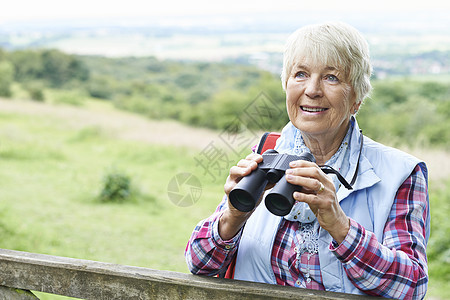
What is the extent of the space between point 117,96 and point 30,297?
27.8 meters

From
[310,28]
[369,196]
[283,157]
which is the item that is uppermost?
[310,28]

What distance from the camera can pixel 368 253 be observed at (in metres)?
1.44

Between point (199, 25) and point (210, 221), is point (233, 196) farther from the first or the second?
point (199, 25)

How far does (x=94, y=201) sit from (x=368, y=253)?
25.3ft

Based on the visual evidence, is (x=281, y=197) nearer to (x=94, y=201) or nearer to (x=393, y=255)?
(x=393, y=255)

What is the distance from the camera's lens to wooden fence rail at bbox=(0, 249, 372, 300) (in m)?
1.45

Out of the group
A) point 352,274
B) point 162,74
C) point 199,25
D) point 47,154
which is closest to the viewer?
point 352,274

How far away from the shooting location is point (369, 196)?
1.63 metres

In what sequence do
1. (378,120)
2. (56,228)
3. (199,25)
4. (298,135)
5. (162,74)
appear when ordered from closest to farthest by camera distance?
(298,135)
(56,228)
(378,120)
(199,25)
(162,74)

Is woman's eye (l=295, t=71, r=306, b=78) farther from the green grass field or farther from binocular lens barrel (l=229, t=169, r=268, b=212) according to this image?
the green grass field

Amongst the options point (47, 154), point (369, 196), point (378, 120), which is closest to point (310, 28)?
point (369, 196)

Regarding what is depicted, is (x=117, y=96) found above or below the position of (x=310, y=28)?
Result: below

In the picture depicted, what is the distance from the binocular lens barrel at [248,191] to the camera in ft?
4.86

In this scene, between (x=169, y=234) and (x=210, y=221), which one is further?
(x=169, y=234)
